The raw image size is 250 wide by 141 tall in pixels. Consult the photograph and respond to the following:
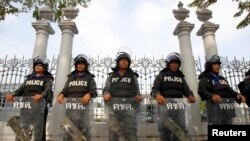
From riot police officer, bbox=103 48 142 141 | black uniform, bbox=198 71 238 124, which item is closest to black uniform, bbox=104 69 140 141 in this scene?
riot police officer, bbox=103 48 142 141

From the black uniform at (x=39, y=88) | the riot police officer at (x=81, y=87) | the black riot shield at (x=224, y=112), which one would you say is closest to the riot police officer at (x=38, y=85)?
the black uniform at (x=39, y=88)

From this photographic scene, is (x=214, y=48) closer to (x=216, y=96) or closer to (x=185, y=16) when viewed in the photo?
(x=185, y=16)

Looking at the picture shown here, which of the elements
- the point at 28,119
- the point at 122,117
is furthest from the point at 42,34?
the point at 122,117

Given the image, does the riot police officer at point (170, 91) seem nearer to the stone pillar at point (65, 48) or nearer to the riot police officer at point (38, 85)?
the riot police officer at point (38, 85)

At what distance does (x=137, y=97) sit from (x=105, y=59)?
4462 millimetres

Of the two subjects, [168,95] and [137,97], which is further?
[168,95]

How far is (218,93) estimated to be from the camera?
5.67 meters

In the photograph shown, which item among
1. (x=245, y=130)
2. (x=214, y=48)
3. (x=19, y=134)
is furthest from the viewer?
(x=214, y=48)

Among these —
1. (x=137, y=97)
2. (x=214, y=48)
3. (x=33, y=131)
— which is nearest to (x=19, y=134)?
(x=33, y=131)

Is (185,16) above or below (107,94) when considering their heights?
above

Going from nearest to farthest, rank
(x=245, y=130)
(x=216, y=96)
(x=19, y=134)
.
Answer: (x=245, y=130)
(x=19, y=134)
(x=216, y=96)

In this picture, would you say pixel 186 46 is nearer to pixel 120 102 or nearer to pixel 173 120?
pixel 173 120

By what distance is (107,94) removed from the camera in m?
5.02

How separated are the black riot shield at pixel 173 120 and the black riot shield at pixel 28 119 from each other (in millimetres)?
2085
